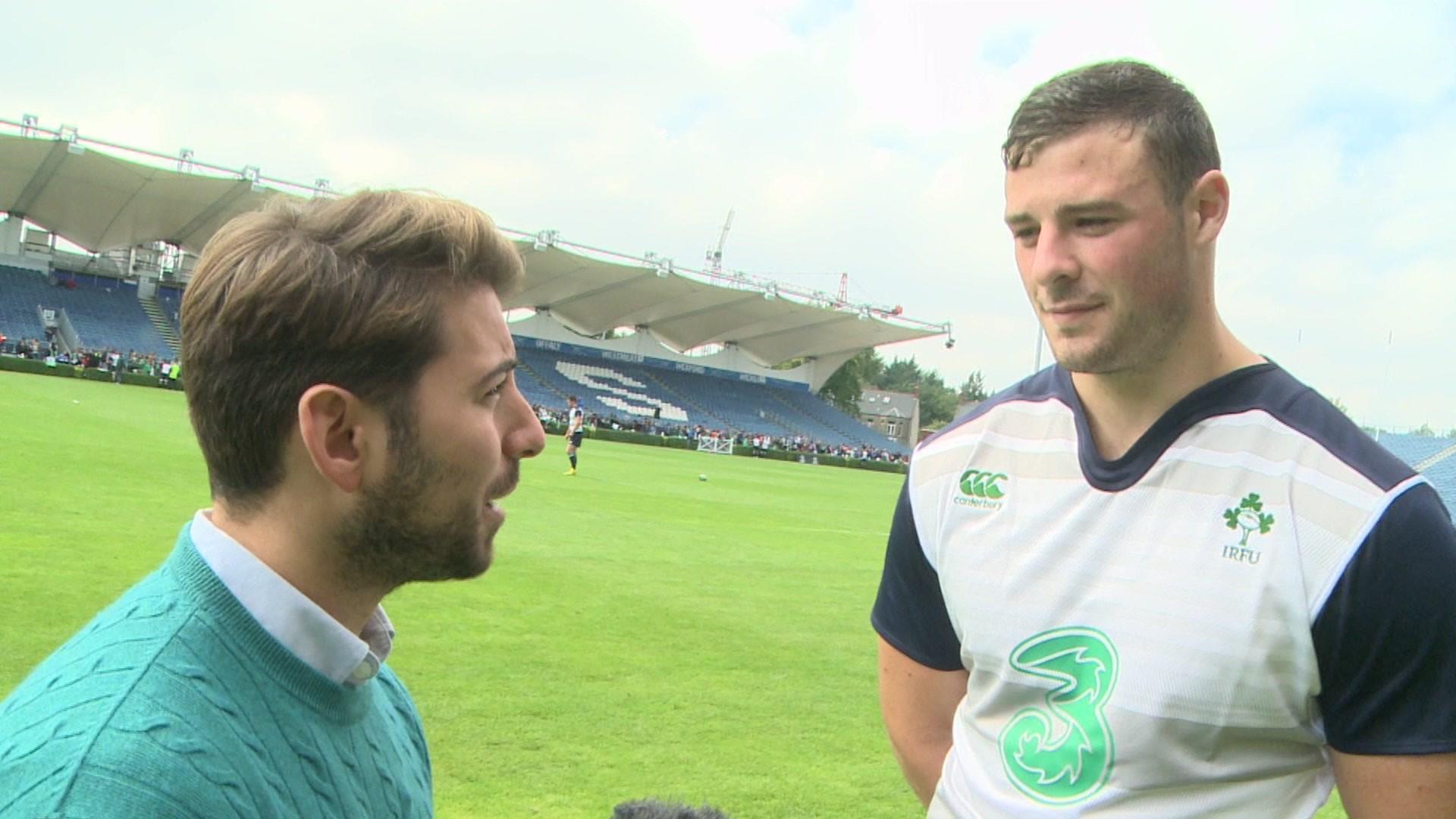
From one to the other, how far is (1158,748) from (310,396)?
4.96 feet

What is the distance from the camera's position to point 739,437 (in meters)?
55.6

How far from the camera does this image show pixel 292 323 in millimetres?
1507

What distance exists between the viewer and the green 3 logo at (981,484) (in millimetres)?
2211

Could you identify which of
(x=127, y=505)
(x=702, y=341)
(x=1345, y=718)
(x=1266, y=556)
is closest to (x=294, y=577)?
(x=1266, y=556)

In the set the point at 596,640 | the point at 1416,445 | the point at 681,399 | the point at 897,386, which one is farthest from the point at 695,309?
the point at 897,386

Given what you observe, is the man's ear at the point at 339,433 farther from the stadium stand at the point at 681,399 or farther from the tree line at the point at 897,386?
the tree line at the point at 897,386

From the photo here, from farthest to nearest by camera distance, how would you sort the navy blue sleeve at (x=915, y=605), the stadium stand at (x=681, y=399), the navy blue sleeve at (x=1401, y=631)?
the stadium stand at (x=681, y=399) < the navy blue sleeve at (x=915, y=605) < the navy blue sleeve at (x=1401, y=631)

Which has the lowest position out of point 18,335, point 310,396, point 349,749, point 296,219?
point 18,335

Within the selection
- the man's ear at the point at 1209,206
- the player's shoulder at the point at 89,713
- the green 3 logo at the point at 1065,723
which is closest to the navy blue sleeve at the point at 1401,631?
the green 3 logo at the point at 1065,723

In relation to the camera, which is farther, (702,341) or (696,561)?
(702,341)

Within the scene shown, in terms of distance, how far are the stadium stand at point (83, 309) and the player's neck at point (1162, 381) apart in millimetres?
48382

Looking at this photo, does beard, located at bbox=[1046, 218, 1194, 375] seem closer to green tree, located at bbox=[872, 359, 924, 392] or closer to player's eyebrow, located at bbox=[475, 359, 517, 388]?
player's eyebrow, located at bbox=[475, 359, 517, 388]

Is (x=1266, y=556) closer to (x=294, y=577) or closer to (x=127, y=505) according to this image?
(x=294, y=577)

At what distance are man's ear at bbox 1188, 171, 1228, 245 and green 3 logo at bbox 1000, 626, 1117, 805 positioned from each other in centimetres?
76
